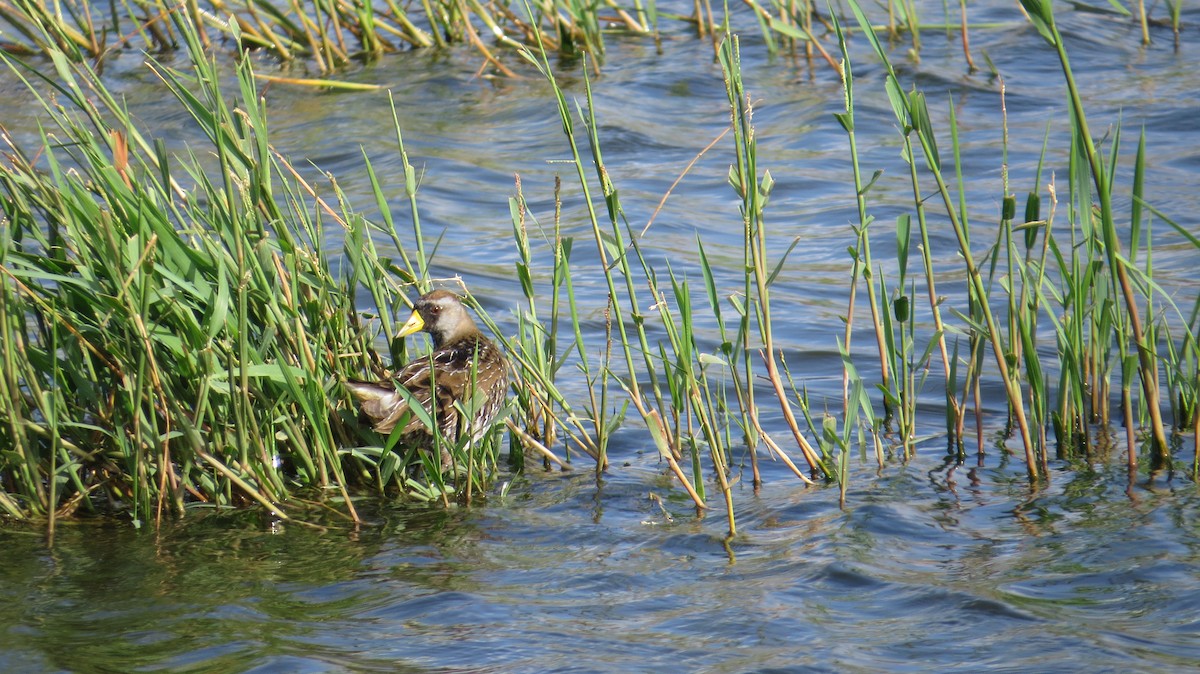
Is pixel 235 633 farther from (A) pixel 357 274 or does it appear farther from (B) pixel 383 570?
(A) pixel 357 274

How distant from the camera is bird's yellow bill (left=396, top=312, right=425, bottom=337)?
5105 millimetres

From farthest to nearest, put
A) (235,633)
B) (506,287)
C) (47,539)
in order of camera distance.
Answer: (506,287) → (47,539) → (235,633)

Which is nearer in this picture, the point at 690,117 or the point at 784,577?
the point at 784,577

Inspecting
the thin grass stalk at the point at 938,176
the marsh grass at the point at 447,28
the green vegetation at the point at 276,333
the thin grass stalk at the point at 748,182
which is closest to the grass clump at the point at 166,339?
the green vegetation at the point at 276,333

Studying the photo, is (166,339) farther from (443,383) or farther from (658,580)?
(658,580)

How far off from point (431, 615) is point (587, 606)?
1.51 feet

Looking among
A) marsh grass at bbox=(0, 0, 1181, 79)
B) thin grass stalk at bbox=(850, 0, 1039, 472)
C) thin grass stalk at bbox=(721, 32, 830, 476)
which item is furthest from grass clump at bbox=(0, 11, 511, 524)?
marsh grass at bbox=(0, 0, 1181, 79)

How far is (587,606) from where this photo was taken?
392 centimetres

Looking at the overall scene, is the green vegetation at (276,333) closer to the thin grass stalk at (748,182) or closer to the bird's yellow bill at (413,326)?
the thin grass stalk at (748,182)

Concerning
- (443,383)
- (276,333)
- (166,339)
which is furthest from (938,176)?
(166,339)

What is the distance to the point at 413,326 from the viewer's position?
5156mm

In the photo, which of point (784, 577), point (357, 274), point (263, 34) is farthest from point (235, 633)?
point (263, 34)

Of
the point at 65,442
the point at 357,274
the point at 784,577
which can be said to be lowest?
the point at 784,577

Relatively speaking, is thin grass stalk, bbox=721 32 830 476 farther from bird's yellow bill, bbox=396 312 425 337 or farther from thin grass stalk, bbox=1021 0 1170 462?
bird's yellow bill, bbox=396 312 425 337
